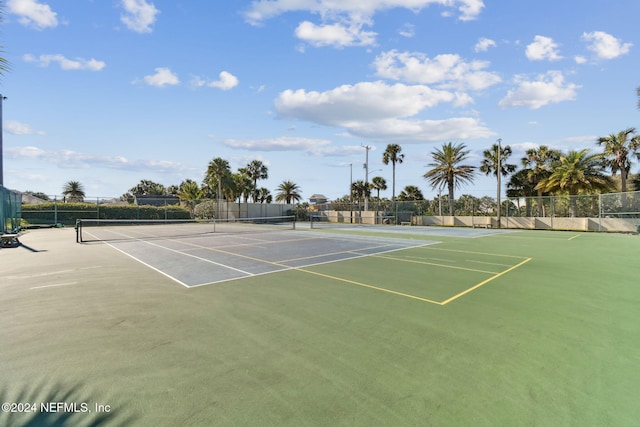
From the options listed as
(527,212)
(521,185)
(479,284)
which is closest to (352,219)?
(527,212)

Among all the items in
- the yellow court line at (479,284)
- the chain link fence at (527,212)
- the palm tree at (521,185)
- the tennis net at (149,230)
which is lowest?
the yellow court line at (479,284)

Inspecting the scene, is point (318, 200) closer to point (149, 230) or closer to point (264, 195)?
point (264, 195)

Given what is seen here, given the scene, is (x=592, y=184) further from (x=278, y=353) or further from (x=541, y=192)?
(x=278, y=353)

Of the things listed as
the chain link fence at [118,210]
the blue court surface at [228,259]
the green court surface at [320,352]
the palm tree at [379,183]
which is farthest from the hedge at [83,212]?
the palm tree at [379,183]

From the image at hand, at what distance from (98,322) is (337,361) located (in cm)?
416

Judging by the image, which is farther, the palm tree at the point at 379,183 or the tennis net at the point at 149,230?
the palm tree at the point at 379,183

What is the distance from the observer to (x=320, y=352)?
4.21 metres

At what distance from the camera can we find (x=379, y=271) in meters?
9.60

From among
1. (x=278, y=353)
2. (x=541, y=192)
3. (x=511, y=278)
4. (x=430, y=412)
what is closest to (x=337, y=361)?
(x=278, y=353)

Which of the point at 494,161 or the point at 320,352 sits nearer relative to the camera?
the point at 320,352

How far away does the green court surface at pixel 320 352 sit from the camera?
3.01 metres

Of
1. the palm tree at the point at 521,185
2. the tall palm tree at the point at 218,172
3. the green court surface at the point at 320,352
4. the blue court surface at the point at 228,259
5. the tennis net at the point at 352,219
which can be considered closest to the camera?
the green court surface at the point at 320,352

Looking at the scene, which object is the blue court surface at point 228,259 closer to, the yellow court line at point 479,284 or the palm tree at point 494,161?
the yellow court line at point 479,284

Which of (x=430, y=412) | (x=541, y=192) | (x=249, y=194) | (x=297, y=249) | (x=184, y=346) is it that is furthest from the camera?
(x=249, y=194)
